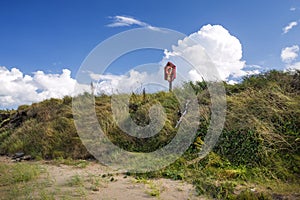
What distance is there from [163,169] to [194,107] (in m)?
3.57

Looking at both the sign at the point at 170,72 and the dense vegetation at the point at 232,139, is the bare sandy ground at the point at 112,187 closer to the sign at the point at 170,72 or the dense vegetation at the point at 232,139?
the dense vegetation at the point at 232,139

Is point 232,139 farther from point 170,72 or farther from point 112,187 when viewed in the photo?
point 170,72

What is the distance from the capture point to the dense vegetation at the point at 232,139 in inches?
243

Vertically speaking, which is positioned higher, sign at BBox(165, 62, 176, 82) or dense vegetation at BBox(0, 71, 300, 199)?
sign at BBox(165, 62, 176, 82)

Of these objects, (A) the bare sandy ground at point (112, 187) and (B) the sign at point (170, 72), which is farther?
(B) the sign at point (170, 72)

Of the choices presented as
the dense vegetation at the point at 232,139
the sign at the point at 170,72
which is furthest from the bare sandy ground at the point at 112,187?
the sign at the point at 170,72

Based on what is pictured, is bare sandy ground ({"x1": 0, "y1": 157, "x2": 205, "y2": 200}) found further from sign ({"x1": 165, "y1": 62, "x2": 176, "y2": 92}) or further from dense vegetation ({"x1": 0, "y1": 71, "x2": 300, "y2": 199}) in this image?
sign ({"x1": 165, "y1": 62, "x2": 176, "y2": 92})

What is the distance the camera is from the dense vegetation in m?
6.18

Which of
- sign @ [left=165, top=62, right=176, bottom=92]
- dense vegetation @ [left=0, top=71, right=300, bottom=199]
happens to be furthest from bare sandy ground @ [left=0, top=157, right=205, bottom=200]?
sign @ [left=165, top=62, right=176, bottom=92]

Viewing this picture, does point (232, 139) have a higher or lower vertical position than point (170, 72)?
lower

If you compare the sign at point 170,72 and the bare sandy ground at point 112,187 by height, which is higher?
the sign at point 170,72

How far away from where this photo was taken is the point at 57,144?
10117 millimetres

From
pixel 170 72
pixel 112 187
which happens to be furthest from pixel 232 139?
pixel 170 72

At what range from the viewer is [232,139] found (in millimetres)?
8023
